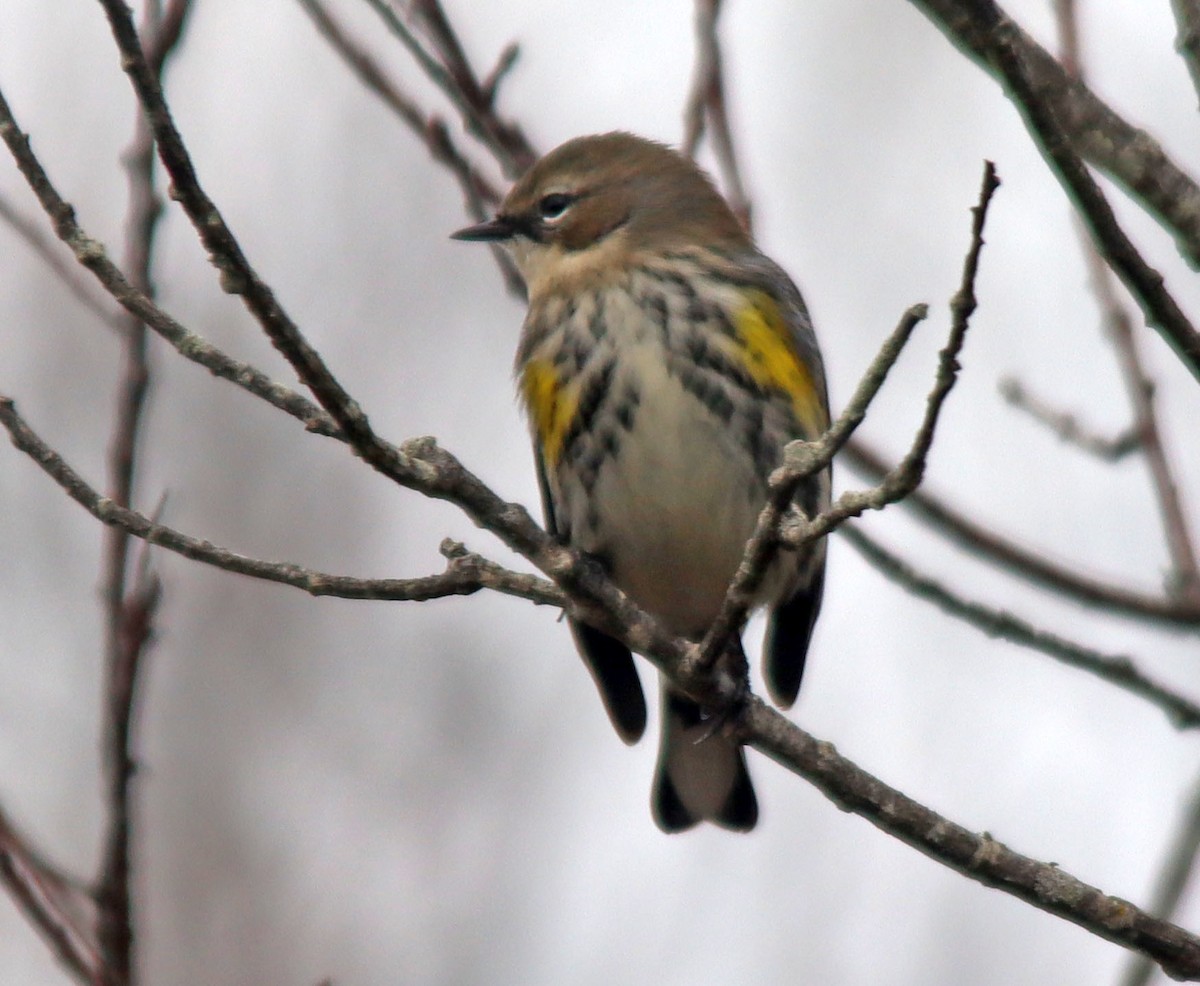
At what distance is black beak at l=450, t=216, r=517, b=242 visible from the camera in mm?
5000

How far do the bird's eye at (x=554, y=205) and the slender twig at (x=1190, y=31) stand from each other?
297 cm

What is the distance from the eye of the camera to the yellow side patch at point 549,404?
14.7 feet

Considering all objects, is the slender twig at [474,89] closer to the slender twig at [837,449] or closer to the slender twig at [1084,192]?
the slender twig at [837,449]

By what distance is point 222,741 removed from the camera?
8375 mm

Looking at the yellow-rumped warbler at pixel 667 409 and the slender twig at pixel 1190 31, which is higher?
the yellow-rumped warbler at pixel 667 409

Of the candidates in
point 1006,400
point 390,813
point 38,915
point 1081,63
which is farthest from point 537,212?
point 390,813

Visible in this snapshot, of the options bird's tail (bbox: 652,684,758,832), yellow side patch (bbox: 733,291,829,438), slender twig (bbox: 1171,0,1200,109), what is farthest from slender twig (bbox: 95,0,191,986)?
bird's tail (bbox: 652,684,758,832)

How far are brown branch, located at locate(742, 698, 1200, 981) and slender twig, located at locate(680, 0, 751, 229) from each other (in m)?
1.31

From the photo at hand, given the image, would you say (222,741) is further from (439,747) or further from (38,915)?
(38,915)

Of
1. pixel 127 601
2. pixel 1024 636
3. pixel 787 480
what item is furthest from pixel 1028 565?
pixel 127 601

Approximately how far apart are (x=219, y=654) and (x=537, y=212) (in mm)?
4209

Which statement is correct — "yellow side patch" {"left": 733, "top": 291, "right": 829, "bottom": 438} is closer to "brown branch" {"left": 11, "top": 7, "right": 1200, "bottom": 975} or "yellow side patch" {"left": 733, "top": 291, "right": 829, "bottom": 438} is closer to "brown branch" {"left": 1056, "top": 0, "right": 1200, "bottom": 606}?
"brown branch" {"left": 1056, "top": 0, "right": 1200, "bottom": 606}

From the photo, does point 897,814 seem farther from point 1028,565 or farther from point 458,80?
point 458,80

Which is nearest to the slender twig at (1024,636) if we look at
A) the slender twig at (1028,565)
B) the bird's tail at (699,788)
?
the slender twig at (1028,565)
